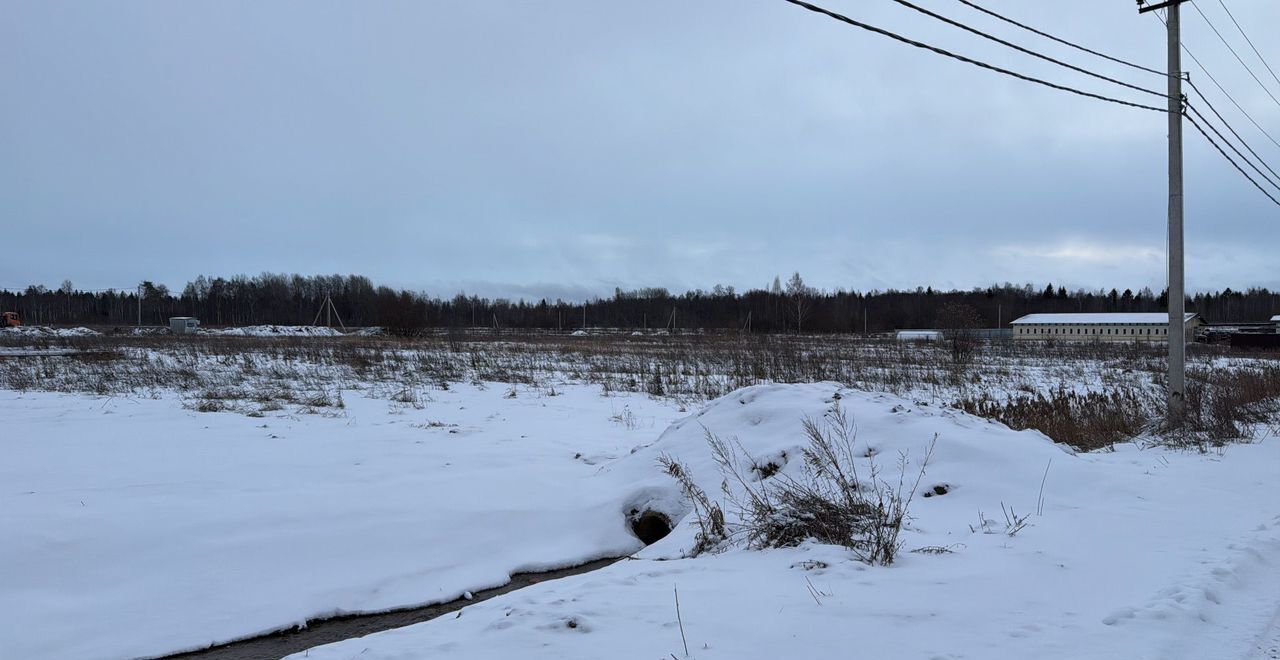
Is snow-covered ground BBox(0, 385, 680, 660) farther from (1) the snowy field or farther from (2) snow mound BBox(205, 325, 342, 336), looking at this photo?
(2) snow mound BBox(205, 325, 342, 336)

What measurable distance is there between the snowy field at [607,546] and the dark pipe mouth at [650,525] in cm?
8

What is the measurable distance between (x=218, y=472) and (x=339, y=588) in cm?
328

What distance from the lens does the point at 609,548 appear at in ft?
18.5

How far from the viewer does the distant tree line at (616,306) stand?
110 metres

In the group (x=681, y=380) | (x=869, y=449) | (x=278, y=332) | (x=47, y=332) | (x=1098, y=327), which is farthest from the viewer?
(x=1098, y=327)

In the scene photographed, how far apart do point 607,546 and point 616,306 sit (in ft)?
424

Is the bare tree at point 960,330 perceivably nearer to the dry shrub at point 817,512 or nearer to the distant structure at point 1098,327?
the dry shrub at point 817,512

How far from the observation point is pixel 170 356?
2325 centimetres

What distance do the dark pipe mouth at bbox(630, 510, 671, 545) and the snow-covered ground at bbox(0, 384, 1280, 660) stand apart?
3.3 inches

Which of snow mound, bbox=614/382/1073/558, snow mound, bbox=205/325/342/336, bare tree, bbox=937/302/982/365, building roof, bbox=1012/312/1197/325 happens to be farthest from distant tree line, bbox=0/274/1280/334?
snow mound, bbox=614/382/1073/558

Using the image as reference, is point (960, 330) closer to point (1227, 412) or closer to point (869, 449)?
point (1227, 412)

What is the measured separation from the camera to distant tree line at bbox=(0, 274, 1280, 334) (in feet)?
360

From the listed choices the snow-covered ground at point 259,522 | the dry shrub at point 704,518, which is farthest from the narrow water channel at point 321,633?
the dry shrub at point 704,518

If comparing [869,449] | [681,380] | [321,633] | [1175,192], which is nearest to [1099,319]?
[681,380]
